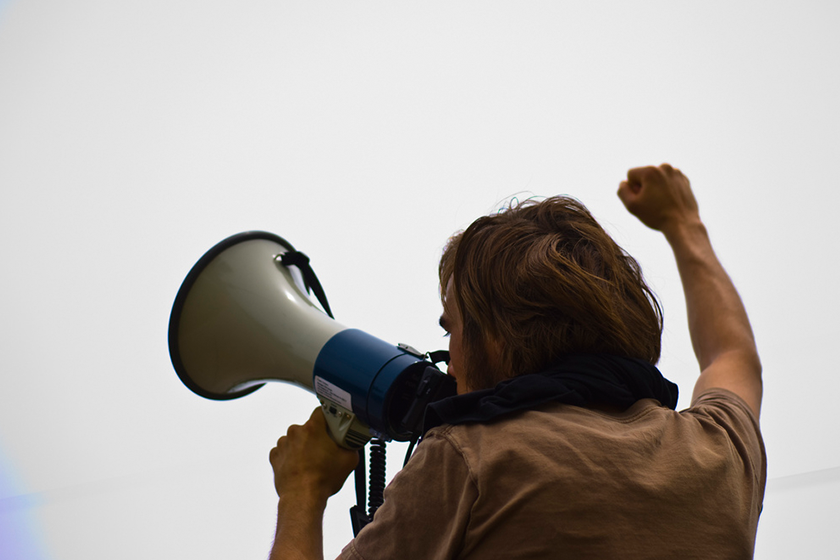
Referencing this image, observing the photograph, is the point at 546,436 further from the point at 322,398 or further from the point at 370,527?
the point at 322,398

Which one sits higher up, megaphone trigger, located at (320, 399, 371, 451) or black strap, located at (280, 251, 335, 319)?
black strap, located at (280, 251, 335, 319)

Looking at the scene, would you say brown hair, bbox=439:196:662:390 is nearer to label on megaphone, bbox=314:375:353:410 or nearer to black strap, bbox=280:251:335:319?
label on megaphone, bbox=314:375:353:410

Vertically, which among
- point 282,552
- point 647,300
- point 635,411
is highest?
point 647,300

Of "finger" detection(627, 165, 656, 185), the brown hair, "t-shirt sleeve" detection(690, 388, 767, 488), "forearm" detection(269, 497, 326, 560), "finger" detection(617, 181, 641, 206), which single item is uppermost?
"finger" detection(627, 165, 656, 185)

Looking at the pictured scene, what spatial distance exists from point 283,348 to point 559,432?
63 centimetres

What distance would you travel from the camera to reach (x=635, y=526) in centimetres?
61

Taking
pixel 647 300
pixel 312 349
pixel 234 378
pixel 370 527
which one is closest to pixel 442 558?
pixel 370 527

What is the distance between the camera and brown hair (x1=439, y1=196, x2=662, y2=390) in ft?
2.41

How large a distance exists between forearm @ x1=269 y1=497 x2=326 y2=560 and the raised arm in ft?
1.81

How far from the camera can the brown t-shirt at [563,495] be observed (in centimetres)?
60

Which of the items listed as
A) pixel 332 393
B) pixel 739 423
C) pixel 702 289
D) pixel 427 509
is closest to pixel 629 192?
pixel 702 289

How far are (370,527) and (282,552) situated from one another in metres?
0.20

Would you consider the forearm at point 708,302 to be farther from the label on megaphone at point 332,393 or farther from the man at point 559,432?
the label on megaphone at point 332,393

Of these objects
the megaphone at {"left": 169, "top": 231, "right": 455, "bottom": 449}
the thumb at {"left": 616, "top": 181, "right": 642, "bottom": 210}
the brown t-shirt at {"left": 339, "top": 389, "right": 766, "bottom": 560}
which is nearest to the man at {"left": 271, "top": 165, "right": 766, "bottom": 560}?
the brown t-shirt at {"left": 339, "top": 389, "right": 766, "bottom": 560}
